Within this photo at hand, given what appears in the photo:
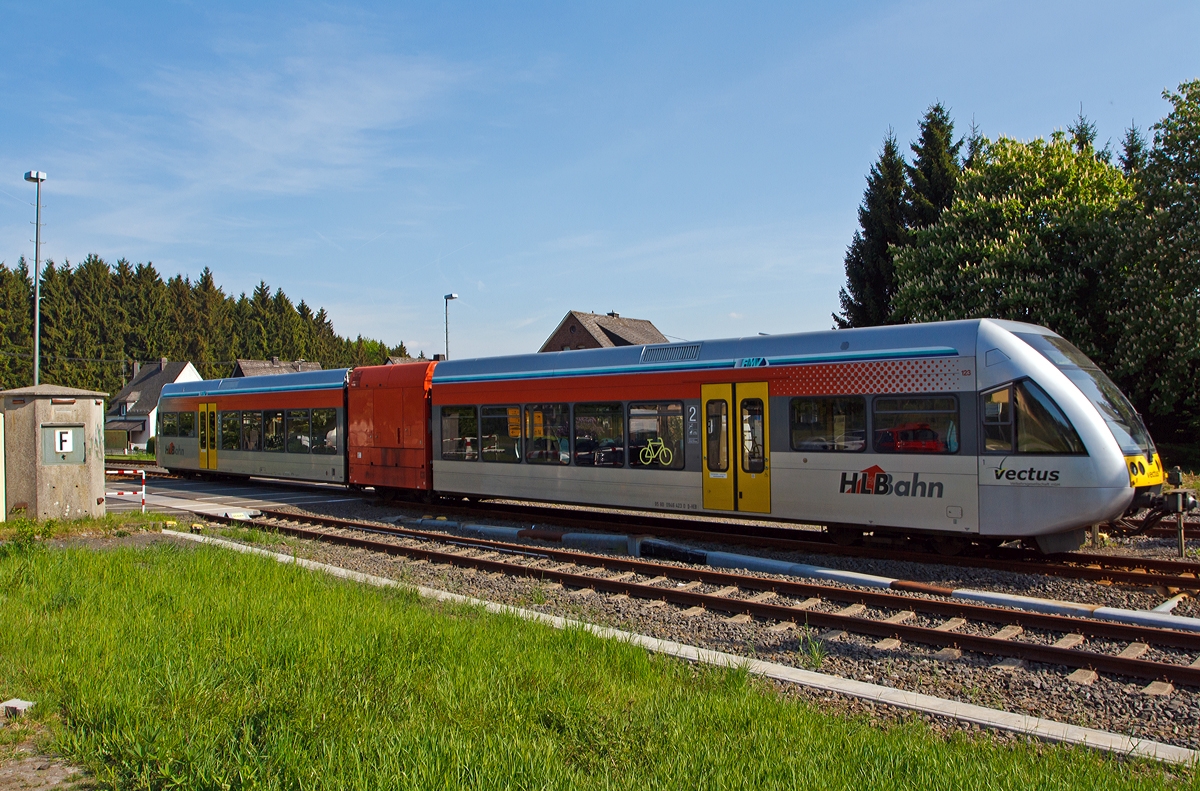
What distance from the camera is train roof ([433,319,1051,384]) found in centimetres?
1101

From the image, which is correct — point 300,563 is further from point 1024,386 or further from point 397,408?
point 1024,386

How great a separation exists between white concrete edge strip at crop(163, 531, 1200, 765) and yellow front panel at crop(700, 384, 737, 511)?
4.93m

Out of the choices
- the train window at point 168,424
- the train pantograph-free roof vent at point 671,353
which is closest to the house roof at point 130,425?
the train window at point 168,424

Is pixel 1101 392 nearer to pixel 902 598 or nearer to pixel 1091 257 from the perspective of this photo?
pixel 902 598

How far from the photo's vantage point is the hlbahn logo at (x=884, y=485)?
10.9m

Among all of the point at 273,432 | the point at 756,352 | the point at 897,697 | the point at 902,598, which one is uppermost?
the point at 756,352

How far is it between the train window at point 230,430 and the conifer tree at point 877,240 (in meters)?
24.7

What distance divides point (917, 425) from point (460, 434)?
31.7ft

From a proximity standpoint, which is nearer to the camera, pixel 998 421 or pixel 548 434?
pixel 998 421

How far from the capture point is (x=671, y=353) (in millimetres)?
14062

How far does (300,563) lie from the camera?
11.5m

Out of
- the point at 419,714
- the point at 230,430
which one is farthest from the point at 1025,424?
the point at 230,430

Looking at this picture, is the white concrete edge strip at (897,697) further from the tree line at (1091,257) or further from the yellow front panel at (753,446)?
the tree line at (1091,257)

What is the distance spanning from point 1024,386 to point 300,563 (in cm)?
977
